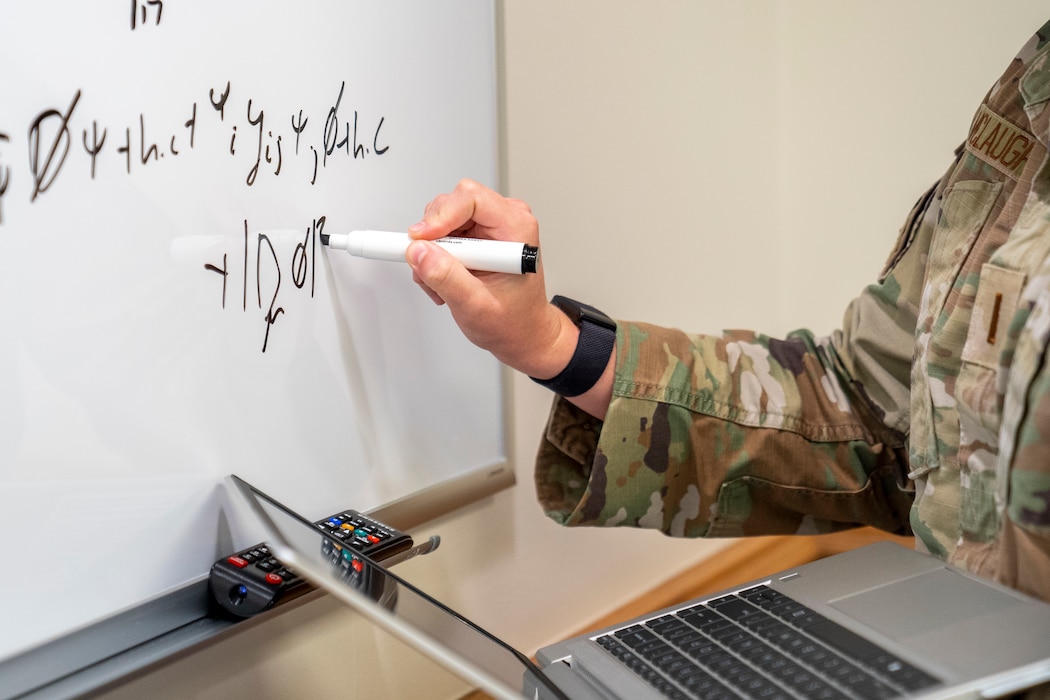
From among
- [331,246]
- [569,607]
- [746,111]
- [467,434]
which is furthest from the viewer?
[746,111]

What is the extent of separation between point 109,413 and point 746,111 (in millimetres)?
798

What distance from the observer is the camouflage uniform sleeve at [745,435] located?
62cm

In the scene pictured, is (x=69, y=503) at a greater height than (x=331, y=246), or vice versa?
(x=331, y=246)

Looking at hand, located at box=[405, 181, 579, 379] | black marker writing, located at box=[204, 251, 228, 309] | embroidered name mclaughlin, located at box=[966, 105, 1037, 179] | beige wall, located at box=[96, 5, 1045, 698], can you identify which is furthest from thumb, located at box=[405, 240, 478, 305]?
embroidered name mclaughlin, located at box=[966, 105, 1037, 179]

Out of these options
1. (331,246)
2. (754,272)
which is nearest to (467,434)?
(331,246)

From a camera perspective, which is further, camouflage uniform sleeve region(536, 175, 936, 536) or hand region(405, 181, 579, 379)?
camouflage uniform sleeve region(536, 175, 936, 536)

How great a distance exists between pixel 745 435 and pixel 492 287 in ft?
0.83

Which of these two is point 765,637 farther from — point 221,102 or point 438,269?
point 221,102

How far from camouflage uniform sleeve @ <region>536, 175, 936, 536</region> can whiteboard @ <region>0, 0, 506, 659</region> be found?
0.43 feet

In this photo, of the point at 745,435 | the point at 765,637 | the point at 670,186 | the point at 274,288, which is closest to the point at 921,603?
the point at 765,637

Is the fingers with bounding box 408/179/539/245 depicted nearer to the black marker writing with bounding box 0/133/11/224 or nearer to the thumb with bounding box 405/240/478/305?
the thumb with bounding box 405/240/478/305

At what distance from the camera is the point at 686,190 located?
0.89m

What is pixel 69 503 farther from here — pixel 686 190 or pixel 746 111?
pixel 746 111

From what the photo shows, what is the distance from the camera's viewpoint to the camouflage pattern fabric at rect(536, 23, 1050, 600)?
19.1 inches
